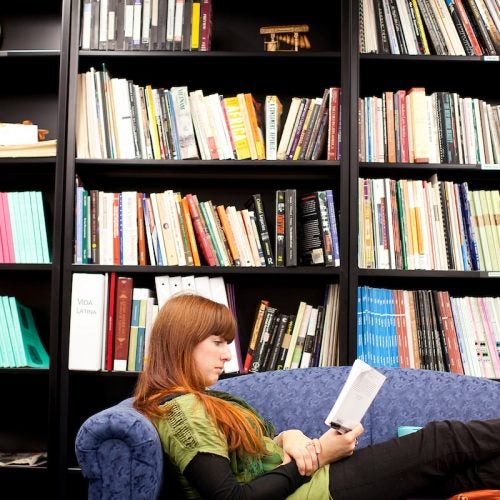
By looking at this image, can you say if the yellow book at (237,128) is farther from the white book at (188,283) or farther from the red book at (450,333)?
the red book at (450,333)

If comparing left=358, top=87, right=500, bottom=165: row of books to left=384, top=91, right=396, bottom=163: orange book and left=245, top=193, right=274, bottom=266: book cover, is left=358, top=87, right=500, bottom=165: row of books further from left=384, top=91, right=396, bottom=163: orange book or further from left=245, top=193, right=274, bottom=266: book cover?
left=245, top=193, right=274, bottom=266: book cover

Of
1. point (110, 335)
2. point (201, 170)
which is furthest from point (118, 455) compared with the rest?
point (201, 170)

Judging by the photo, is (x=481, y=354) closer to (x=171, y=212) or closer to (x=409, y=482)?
(x=409, y=482)

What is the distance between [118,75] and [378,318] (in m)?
1.37

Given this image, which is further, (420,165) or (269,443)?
(420,165)

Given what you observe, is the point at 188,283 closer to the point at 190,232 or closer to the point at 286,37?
the point at 190,232

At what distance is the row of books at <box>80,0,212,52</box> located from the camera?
2.55m

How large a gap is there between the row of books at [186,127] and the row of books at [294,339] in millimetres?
560

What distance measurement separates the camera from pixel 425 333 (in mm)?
2459

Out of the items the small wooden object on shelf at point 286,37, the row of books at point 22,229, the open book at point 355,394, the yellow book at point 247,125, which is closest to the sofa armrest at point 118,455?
the open book at point 355,394

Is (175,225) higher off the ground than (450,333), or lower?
higher

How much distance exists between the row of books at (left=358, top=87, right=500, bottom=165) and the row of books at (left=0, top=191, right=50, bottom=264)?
1.18m

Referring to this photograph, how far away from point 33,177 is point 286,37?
114cm

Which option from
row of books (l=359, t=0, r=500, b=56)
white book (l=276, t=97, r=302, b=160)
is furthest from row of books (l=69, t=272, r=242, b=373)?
row of books (l=359, t=0, r=500, b=56)
